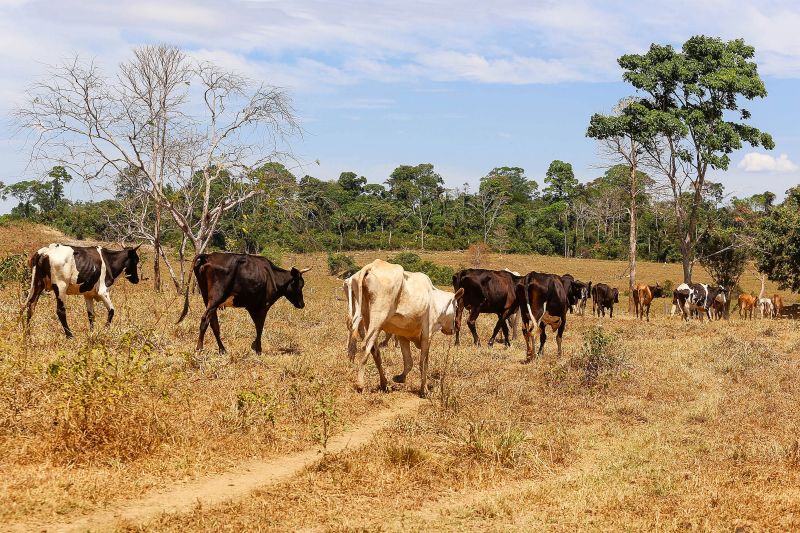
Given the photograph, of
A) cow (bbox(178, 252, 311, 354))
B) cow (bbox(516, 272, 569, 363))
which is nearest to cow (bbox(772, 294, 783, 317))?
cow (bbox(516, 272, 569, 363))

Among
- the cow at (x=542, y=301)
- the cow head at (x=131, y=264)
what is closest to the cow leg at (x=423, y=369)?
the cow at (x=542, y=301)

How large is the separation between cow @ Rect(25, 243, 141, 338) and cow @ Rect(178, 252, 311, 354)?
1740 millimetres

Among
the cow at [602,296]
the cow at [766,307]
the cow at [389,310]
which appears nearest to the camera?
the cow at [389,310]

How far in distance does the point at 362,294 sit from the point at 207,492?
4953 mm

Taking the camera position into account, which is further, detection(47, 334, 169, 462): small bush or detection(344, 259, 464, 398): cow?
detection(344, 259, 464, 398): cow

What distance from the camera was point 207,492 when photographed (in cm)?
668

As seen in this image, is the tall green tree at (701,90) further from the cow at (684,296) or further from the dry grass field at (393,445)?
the dry grass field at (393,445)

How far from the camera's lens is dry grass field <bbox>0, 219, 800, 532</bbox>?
6363mm

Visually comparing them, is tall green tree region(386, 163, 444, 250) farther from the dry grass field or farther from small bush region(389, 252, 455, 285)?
the dry grass field

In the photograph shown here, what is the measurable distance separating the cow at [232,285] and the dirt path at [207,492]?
18.9 ft

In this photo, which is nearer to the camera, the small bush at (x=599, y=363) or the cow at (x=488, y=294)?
the small bush at (x=599, y=363)

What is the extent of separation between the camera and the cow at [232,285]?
1398 centimetres

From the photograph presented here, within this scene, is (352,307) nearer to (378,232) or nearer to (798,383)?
(798,383)

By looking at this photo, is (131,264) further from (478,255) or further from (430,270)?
(478,255)
